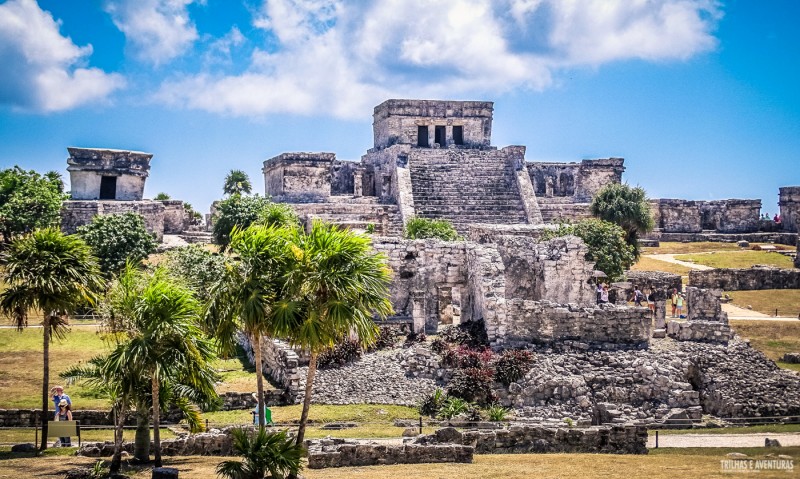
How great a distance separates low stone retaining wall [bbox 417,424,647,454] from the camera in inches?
730

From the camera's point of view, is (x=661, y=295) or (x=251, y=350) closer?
(x=251, y=350)

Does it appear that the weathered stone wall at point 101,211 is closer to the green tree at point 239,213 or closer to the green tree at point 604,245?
the green tree at point 239,213

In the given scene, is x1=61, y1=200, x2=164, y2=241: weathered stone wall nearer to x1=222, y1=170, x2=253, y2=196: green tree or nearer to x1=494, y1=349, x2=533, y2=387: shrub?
x1=222, y1=170, x2=253, y2=196: green tree

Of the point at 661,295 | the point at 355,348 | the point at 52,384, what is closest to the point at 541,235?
the point at 661,295

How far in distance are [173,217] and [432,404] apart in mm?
28575

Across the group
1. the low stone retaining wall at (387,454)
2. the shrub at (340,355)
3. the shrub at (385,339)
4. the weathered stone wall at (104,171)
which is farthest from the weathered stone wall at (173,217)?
the low stone retaining wall at (387,454)

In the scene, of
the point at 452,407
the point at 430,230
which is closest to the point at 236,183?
the point at 430,230

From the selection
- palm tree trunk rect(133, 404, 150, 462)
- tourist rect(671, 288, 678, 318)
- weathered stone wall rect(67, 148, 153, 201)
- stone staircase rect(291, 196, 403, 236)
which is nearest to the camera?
palm tree trunk rect(133, 404, 150, 462)

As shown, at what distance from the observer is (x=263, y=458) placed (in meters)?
15.6

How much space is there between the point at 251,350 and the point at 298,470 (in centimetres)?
1268

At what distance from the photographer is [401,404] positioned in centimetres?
2356

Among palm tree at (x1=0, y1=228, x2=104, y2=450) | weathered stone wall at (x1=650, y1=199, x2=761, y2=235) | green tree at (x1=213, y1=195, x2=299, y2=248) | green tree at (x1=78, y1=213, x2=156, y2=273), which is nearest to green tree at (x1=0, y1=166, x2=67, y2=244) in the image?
green tree at (x1=78, y1=213, x2=156, y2=273)

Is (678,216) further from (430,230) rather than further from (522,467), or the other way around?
(522,467)

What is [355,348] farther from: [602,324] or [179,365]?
[179,365]
